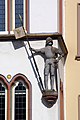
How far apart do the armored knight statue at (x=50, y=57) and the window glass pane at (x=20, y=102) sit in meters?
0.65

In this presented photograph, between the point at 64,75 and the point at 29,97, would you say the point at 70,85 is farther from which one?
the point at 29,97

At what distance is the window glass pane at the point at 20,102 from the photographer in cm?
1969

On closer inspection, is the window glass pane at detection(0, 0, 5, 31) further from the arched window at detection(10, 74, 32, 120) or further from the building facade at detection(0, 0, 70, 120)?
the arched window at detection(10, 74, 32, 120)

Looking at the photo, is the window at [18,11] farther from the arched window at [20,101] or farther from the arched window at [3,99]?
the arched window at [20,101]

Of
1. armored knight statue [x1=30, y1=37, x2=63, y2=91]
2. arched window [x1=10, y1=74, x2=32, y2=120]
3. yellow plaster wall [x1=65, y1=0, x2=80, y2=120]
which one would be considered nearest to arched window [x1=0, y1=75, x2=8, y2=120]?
arched window [x1=10, y1=74, x2=32, y2=120]

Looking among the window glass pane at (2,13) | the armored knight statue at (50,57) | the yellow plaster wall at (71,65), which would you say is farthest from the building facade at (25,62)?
the yellow plaster wall at (71,65)

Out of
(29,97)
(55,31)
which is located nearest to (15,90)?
(29,97)

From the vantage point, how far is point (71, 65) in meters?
22.0

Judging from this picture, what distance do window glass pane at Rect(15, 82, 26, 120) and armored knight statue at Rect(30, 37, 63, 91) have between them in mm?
645

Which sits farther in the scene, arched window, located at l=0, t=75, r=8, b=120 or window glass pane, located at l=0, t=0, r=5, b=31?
window glass pane, located at l=0, t=0, r=5, b=31

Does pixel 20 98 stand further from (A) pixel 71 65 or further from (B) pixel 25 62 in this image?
(A) pixel 71 65

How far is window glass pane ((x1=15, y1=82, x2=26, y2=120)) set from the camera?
19688 millimetres

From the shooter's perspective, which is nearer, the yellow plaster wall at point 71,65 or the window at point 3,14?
the window at point 3,14

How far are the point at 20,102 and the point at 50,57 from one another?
128cm
